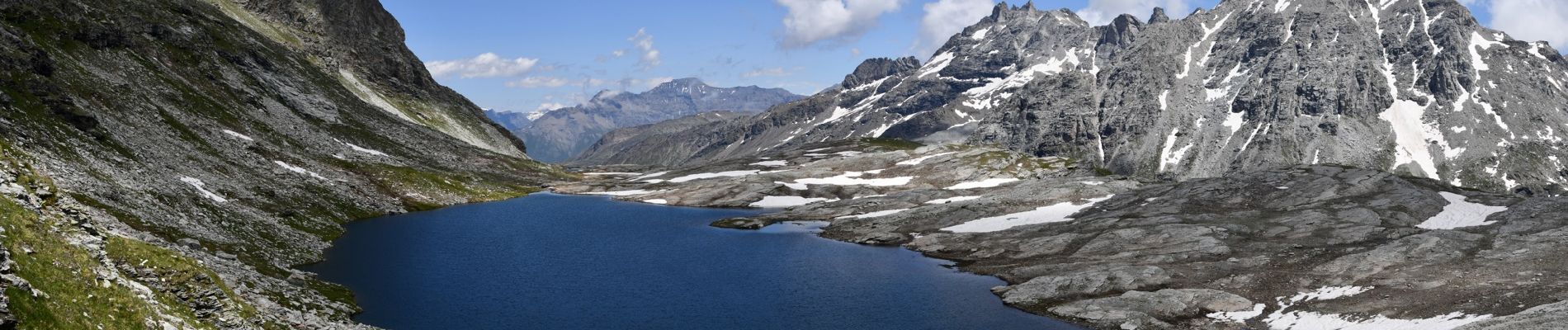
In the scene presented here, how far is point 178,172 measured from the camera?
9519 cm

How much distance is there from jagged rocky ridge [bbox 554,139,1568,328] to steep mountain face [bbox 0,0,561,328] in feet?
182

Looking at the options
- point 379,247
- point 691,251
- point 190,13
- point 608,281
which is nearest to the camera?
point 608,281

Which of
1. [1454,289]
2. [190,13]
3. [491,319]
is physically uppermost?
[190,13]

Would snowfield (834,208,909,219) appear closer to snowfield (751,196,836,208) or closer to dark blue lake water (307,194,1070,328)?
dark blue lake water (307,194,1070,328)

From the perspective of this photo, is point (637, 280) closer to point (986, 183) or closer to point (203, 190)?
point (203, 190)

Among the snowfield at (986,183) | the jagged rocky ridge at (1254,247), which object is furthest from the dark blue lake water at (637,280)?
the snowfield at (986,183)

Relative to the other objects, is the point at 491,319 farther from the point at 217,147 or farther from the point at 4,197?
the point at 217,147

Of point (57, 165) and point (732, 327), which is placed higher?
point (57, 165)

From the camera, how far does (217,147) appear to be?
381ft

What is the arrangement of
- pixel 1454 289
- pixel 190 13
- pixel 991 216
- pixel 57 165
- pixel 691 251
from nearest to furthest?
1. pixel 1454 289
2. pixel 57 165
3. pixel 691 251
4. pixel 991 216
5. pixel 190 13

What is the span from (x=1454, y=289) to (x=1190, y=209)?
4633 centimetres

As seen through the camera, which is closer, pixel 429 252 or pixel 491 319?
pixel 491 319

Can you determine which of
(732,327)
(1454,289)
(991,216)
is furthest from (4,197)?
(991,216)

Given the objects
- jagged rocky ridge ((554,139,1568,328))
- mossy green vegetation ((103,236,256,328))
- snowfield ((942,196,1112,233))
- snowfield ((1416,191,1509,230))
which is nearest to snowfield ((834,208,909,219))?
jagged rocky ridge ((554,139,1568,328))
